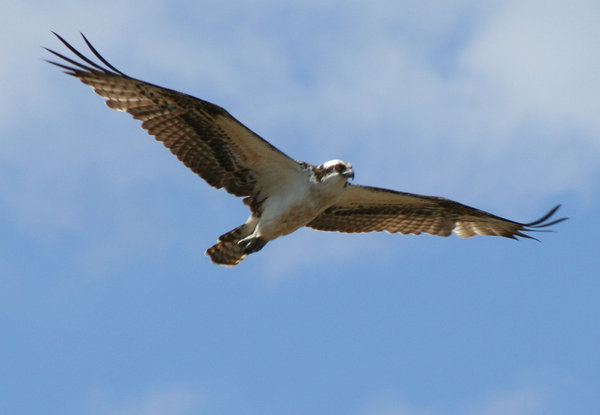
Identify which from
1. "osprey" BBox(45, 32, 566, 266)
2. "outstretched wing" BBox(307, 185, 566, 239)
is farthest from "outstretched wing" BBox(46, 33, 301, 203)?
"outstretched wing" BBox(307, 185, 566, 239)

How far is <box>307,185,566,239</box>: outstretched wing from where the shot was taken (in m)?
14.2

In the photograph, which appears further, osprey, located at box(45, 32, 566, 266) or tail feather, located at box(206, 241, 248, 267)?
tail feather, located at box(206, 241, 248, 267)

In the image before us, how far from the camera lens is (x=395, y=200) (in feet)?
47.1

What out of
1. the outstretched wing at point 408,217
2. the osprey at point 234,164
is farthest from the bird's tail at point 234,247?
the outstretched wing at point 408,217

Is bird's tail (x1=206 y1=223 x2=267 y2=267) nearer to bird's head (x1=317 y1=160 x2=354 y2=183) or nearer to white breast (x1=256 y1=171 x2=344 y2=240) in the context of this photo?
white breast (x1=256 y1=171 x2=344 y2=240)

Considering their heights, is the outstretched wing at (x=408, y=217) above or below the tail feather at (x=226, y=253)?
above

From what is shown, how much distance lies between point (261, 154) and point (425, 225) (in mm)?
3056

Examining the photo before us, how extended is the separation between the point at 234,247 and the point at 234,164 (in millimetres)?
1072

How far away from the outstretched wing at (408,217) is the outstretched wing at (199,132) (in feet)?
4.42

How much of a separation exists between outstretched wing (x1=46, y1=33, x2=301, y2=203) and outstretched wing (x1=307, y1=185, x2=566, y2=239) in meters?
1.35

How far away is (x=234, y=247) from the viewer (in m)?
13.5

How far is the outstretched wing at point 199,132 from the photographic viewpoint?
1272 centimetres

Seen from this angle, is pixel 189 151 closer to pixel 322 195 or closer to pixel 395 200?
pixel 322 195

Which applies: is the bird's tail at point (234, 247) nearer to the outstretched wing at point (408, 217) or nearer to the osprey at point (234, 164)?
the osprey at point (234, 164)
